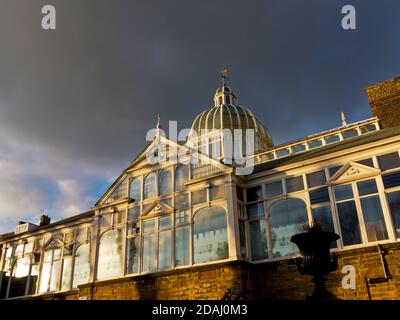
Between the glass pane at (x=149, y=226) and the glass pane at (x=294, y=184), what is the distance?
7.16 metres

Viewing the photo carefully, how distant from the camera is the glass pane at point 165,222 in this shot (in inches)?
775

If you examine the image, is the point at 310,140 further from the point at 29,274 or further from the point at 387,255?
the point at 29,274

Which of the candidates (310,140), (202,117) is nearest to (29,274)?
(202,117)

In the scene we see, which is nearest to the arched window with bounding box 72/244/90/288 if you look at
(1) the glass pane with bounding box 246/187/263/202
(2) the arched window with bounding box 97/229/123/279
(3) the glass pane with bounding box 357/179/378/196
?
(2) the arched window with bounding box 97/229/123/279

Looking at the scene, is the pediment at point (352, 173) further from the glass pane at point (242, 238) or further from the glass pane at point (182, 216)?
the glass pane at point (182, 216)

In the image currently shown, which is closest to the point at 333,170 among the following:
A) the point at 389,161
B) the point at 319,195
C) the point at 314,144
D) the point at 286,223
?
the point at 319,195

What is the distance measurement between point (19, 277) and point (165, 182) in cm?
1352

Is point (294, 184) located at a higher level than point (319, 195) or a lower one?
higher

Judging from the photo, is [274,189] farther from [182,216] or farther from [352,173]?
[182,216]

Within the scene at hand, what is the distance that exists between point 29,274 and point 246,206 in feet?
52.8

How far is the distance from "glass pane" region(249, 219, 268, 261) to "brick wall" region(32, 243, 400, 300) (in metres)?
0.55

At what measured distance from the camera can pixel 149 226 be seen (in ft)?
66.6

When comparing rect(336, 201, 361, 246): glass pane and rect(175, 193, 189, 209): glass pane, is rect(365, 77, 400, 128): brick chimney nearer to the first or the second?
rect(336, 201, 361, 246): glass pane

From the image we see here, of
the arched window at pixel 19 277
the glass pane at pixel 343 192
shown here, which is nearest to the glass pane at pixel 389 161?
the glass pane at pixel 343 192
